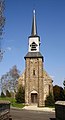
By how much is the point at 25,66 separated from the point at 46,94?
27.4 ft

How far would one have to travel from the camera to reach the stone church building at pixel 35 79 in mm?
56366

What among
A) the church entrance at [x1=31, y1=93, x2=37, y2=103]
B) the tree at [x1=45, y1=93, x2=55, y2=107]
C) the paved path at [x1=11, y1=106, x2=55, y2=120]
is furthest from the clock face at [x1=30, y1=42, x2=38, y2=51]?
the paved path at [x1=11, y1=106, x2=55, y2=120]

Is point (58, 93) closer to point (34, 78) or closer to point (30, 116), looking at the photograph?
point (34, 78)

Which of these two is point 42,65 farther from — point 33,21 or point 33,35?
point 33,21

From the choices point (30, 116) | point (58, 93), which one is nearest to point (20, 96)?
point (58, 93)

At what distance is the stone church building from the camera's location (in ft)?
185

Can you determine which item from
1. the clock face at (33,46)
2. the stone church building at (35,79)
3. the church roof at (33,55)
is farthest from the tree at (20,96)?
the clock face at (33,46)

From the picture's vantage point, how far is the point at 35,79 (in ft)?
188

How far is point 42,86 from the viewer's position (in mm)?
56875

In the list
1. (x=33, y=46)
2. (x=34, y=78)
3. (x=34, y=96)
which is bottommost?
(x=34, y=96)

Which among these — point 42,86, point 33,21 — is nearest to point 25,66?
point 42,86

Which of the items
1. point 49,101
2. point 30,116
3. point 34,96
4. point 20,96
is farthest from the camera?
point 20,96

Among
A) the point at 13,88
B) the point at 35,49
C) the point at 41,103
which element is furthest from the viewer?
the point at 13,88

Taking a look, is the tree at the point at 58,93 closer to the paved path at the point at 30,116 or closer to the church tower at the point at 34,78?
the church tower at the point at 34,78
